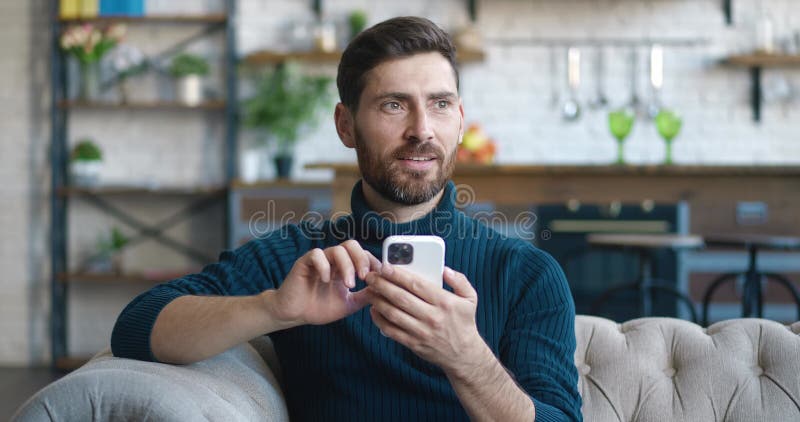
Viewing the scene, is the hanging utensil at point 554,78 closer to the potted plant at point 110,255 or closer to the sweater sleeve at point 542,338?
the potted plant at point 110,255

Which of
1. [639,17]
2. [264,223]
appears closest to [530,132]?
[639,17]

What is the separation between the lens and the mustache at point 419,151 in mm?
1426

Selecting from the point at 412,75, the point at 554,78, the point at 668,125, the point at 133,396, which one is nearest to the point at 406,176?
the point at 412,75

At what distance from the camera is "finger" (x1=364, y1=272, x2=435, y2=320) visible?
1.05 m

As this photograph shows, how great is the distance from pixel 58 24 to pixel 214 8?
0.85 meters

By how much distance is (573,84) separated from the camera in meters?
4.93

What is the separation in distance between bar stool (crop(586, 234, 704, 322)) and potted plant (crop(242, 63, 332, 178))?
167 centimetres

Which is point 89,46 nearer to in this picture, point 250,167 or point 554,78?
point 250,167

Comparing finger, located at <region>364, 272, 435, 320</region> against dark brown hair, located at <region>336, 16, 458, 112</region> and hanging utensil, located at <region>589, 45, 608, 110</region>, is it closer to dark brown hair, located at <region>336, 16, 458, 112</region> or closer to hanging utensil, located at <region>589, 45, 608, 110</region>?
dark brown hair, located at <region>336, 16, 458, 112</region>

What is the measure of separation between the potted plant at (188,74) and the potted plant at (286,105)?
29 centimetres

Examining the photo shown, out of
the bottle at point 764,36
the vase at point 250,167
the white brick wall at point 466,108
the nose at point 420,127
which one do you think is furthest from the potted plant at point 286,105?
the nose at point 420,127

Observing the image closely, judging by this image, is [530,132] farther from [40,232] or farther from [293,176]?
[40,232]

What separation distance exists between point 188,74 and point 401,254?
391 centimetres

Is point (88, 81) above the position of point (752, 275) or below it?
above
